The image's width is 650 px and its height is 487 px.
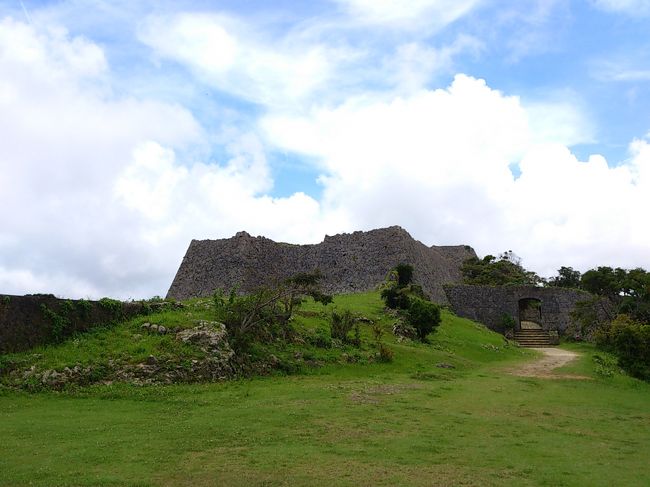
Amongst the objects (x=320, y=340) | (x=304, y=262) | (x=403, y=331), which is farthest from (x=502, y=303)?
(x=320, y=340)

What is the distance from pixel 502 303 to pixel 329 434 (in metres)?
38.9

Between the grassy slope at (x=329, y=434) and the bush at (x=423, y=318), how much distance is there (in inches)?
367

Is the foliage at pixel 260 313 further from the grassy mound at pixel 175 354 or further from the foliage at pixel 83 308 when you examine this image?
the foliage at pixel 83 308

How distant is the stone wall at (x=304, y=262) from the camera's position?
44094mm

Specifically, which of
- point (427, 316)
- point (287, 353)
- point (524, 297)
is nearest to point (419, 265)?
point (524, 297)

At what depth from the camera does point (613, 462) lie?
924 cm

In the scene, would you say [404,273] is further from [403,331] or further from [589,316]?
[589,316]

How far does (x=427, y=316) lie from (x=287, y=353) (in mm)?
10127

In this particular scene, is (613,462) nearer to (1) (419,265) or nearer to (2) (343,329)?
(2) (343,329)

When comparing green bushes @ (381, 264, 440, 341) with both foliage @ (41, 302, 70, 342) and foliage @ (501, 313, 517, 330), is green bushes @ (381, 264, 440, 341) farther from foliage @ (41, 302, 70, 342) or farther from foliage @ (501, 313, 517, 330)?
foliage @ (41, 302, 70, 342)

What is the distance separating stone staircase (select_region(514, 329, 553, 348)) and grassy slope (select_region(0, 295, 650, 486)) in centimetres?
2427

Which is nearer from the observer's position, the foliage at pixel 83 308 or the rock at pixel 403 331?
the foliage at pixel 83 308

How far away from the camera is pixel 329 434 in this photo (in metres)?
10.9

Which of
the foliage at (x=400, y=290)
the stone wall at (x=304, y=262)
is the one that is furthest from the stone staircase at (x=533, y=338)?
the foliage at (x=400, y=290)
